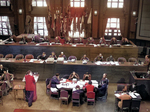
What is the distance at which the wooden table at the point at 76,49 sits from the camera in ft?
43.9

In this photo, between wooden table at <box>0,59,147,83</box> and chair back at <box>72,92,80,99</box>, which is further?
wooden table at <box>0,59,147,83</box>

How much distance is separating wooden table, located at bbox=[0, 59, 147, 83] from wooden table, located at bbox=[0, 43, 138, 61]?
8.23 ft

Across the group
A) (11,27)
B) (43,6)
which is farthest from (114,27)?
(11,27)

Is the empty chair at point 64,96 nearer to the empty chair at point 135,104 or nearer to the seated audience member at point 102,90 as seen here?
the seated audience member at point 102,90

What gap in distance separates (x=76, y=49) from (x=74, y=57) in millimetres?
1513

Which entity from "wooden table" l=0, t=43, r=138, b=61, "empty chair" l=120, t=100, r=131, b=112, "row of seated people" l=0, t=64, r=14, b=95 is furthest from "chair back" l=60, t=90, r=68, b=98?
"wooden table" l=0, t=43, r=138, b=61

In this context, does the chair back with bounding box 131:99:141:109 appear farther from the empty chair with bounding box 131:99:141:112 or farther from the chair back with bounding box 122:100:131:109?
the chair back with bounding box 122:100:131:109

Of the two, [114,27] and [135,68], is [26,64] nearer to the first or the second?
[135,68]

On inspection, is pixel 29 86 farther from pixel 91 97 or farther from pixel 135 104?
pixel 135 104

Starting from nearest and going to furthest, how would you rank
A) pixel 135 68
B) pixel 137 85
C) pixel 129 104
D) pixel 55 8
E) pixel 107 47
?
pixel 129 104 < pixel 137 85 < pixel 135 68 < pixel 107 47 < pixel 55 8

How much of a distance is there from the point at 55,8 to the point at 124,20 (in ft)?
18.1

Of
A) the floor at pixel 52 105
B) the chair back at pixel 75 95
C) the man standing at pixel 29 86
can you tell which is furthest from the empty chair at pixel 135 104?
the man standing at pixel 29 86

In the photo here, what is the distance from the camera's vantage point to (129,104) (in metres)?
8.03

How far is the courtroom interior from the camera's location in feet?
28.9
